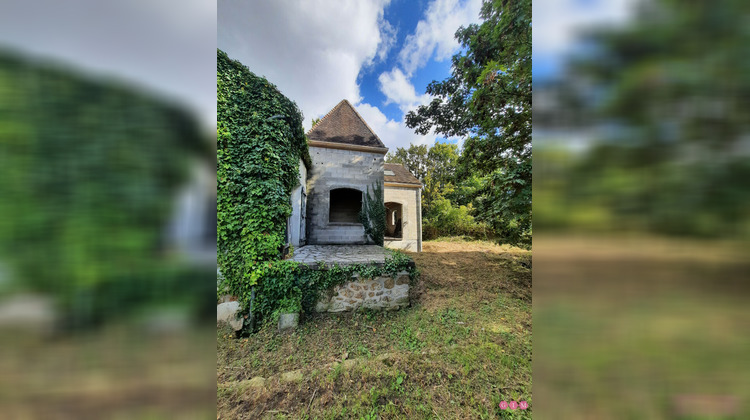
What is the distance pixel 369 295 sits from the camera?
3990 mm

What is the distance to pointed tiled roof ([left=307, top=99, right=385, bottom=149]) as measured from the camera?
7.82m

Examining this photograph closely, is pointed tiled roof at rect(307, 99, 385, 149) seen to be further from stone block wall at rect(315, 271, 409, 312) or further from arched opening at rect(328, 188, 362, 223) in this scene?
stone block wall at rect(315, 271, 409, 312)

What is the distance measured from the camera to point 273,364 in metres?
2.65

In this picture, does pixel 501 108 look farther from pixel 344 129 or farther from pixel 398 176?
pixel 398 176

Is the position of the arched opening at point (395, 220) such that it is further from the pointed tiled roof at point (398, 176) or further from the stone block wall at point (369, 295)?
the stone block wall at point (369, 295)
